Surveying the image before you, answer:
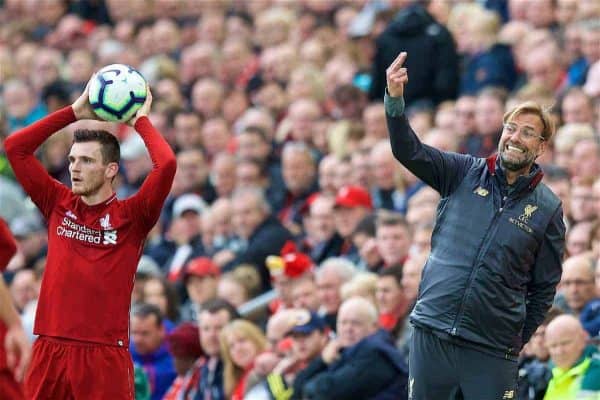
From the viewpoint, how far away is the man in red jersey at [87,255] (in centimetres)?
889

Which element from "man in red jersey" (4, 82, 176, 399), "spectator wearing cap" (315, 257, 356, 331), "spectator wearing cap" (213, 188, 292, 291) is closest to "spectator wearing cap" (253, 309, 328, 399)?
"spectator wearing cap" (315, 257, 356, 331)

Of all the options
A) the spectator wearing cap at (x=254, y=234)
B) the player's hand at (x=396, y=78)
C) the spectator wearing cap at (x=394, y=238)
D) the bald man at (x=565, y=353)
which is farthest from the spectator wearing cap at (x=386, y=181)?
the player's hand at (x=396, y=78)

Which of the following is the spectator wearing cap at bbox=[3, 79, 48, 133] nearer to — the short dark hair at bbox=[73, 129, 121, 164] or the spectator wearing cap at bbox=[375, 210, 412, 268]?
the spectator wearing cap at bbox=[375, 210, 412, 268]

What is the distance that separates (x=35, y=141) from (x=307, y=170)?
6599 millimetres

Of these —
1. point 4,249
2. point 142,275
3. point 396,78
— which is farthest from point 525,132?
point 142,275

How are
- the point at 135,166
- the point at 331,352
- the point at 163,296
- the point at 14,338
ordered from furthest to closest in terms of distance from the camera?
the point at 135,166 < the point at 163,296 < the point at 331,352 < the point at 14,338

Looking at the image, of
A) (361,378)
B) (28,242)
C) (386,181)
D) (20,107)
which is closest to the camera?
(361,378)

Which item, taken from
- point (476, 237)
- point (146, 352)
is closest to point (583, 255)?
point (476, 237)

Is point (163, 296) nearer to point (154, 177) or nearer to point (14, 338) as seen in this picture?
point (154, 177)

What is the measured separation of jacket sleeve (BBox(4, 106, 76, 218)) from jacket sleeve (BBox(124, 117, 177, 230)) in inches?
19.0

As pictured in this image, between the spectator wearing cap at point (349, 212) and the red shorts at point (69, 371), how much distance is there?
5258mm

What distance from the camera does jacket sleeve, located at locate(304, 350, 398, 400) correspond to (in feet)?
36.8

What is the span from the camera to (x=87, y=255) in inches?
354

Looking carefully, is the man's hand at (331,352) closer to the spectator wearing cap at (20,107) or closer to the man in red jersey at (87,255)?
the man in red jersey at (87,255)
